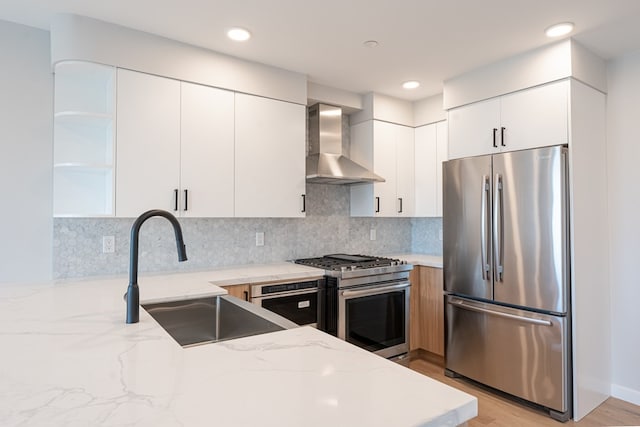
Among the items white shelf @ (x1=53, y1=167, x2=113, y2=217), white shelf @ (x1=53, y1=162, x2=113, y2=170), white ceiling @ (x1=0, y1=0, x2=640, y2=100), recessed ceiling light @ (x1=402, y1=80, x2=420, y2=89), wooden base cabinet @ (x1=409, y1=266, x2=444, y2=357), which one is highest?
recessed ceiling light @ (x1=402, y1=80, x2=420, y2=89)

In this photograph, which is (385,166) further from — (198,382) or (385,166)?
(198,382)

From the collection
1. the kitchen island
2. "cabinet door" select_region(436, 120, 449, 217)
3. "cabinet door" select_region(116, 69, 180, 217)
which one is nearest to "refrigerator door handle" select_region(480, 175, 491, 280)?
"cabinet door" select_region(436, 120, 449, 217)

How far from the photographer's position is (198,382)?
36.2 inches

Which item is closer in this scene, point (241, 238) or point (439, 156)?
point (241, 238)

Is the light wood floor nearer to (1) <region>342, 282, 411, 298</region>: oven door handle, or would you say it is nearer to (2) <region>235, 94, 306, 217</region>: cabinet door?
(1) <region>342, 282, 411, 298</region>: oven door handle

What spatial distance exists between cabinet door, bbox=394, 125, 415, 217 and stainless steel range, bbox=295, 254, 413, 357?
2.41 feet

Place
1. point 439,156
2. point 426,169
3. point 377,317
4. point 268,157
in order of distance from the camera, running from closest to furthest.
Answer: point 268,157 < point 377,317 < point 439,156 < point 426,169

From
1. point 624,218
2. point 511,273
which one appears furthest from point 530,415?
point 624,218

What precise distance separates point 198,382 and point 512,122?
2.69 m

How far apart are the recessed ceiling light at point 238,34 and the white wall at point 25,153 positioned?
1.18m

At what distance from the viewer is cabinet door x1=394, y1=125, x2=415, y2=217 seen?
12.4 feet

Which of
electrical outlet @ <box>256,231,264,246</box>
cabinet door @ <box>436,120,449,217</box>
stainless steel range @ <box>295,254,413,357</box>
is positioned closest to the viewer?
stainless steel range @ <box>295,254,413,357</box>

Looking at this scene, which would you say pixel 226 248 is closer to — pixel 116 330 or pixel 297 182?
pixel 297 182

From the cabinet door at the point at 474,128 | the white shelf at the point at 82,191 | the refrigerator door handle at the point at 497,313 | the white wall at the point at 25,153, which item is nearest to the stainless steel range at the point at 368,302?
the refrigerator door handle at the point at 497,313
